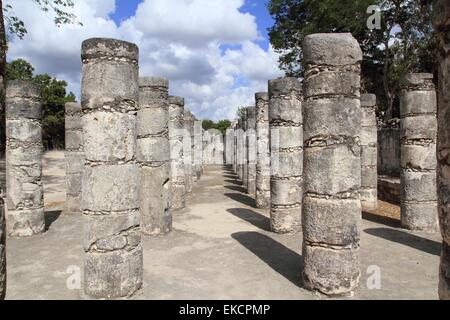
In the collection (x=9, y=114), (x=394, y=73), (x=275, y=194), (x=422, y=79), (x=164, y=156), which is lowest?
(x=275, y=194)

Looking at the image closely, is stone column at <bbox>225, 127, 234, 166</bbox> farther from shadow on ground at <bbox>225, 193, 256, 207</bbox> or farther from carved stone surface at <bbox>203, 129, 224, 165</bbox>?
shadow on ground at <bbox>225, 193, 256, 207</bbox>

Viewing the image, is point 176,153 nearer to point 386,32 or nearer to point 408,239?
point 408,239

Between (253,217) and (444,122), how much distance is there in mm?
9553

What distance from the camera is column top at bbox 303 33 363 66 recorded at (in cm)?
582

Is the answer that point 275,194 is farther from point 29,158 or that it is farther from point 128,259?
point 29,158

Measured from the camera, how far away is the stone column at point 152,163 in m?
9.16

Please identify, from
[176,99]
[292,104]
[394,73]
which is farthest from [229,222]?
[394,73]

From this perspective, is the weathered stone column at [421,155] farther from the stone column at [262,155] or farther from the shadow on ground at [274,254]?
the stone column at [262,155]

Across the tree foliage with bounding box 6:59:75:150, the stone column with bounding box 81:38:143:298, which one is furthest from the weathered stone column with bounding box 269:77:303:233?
the tree foliage with bounding box 6:59:75:150

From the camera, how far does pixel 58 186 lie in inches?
721

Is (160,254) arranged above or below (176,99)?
below

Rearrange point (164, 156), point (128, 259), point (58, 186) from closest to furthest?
point (128, 259)
point (164, 156)
point (58, 186)

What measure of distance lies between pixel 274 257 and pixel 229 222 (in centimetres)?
337

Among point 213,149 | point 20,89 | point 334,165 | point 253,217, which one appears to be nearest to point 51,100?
point 213,149
